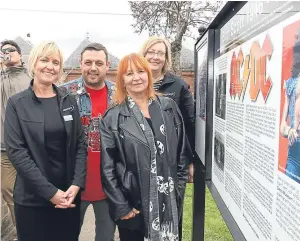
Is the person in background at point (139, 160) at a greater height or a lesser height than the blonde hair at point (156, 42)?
lesser

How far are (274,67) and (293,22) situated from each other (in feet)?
0.54

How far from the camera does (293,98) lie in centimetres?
93

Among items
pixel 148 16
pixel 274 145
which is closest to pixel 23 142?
pixel 274 145

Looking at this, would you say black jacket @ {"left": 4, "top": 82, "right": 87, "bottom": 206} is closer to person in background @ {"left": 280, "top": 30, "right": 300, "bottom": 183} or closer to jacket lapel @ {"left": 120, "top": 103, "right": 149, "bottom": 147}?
jacket lapel @ {"left": 120, "top": 103, "right": 149, "bottom": 147}

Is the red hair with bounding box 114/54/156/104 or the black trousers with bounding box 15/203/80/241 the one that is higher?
the red hair with bounding box 114/54/156/104

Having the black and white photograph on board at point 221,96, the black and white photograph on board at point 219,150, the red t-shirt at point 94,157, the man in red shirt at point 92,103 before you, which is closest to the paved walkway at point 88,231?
the man in red shirt at point 92,103

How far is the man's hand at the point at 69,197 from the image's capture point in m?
2.45

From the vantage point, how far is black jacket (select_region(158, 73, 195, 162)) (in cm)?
297

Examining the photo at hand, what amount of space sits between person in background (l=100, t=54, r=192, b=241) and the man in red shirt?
0.41m

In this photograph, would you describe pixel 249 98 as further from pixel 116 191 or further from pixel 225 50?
pixel 116 191

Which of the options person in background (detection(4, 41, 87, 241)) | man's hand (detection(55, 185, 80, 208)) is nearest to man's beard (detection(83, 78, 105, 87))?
person in background (detection(4, 41, 87, 241))

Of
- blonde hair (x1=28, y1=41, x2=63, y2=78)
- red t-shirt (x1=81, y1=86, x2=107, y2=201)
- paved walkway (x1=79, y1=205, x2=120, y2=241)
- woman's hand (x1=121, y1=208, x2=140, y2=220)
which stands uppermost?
blonde hair (x1=28, y1=41, x2=63, y2=78)

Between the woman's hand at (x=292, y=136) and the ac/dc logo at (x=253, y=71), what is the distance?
0.20m

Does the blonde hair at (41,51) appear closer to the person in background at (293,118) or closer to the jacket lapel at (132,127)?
the jacket lapel at (132,127)
